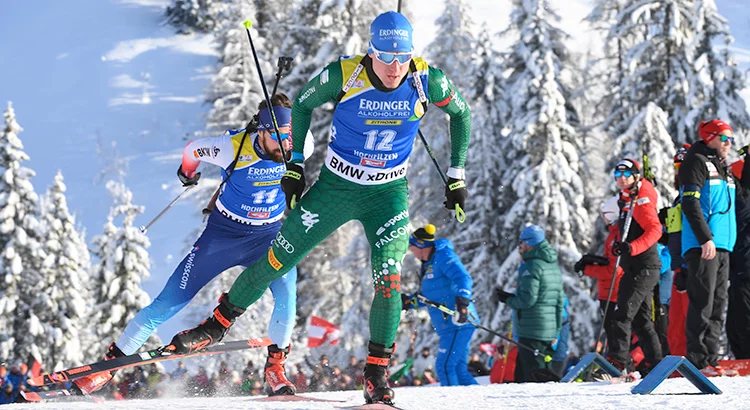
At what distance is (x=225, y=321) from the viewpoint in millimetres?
5953

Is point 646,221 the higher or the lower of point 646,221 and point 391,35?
the lower

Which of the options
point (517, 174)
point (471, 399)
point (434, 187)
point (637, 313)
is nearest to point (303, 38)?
point (434, 187)

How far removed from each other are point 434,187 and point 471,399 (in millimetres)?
20585

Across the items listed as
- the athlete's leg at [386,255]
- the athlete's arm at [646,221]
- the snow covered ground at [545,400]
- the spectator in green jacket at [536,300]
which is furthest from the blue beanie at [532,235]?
the athlete's leg at [386,255]

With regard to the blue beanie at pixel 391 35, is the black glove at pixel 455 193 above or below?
below

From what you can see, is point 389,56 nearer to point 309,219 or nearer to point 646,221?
point 309,219

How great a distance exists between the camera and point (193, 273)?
21.3ft

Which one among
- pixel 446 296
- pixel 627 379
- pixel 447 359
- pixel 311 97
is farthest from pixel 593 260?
pixel 311 97

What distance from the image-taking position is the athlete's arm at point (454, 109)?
5.06m

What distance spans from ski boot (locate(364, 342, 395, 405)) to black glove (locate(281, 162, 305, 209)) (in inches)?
36.6

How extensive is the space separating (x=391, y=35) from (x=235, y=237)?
2369 mm

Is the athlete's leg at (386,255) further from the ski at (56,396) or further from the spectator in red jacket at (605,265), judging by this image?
the spectator in red jacket at (605,265)

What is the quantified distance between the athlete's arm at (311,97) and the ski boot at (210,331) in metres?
1.29

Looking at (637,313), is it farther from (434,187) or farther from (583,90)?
(434,187)
